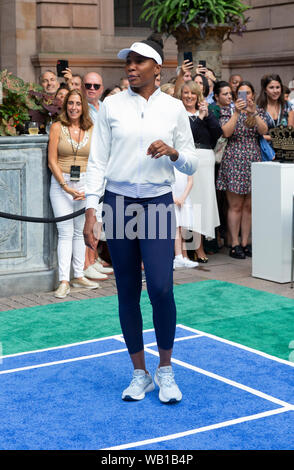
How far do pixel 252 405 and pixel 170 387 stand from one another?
541 mm

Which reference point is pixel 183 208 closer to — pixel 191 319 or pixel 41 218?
pixel 41 218

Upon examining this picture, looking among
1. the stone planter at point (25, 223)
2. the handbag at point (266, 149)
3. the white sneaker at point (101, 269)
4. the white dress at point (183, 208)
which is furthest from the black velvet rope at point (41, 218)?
the handbag at point (266, 149)

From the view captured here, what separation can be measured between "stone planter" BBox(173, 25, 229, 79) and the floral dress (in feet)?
7.60

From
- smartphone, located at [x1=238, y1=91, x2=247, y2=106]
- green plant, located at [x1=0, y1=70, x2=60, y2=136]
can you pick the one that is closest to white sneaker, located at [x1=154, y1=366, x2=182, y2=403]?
green plant, located at [x1=0, y1=70, x2=60, y2=136]

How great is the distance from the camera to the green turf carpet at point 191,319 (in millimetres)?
7203

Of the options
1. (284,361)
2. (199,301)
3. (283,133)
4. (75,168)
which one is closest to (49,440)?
(284,361)

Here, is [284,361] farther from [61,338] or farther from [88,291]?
[88,291]

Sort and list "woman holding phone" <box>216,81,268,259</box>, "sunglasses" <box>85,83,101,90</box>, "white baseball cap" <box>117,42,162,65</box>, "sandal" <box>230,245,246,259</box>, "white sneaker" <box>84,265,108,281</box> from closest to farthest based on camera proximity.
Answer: "white baseball cap" <box>117,42,162,65</box>, "white sneaker" <box>84,265,108,281</box>, "sunglasses" <box>85,83,101,90</box>, "woman holding phone" <box>216,81,268,259</box>, "sandal" <box>230,245,246,259</box>

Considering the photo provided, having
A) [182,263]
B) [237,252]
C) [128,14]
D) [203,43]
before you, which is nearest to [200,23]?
[203,43]

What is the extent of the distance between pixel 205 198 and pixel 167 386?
511 cm

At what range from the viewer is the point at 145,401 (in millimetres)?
5707

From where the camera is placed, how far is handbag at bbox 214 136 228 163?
419 inches

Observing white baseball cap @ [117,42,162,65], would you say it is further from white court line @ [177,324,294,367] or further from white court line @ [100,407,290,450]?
white court line @ [177,324,294,367]

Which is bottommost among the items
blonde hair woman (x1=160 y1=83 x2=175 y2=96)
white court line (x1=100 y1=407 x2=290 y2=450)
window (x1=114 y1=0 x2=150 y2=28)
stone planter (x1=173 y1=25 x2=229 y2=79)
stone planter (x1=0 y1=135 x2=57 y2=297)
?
white court line (x1=100 y1=407 x2=290 y2=450)
